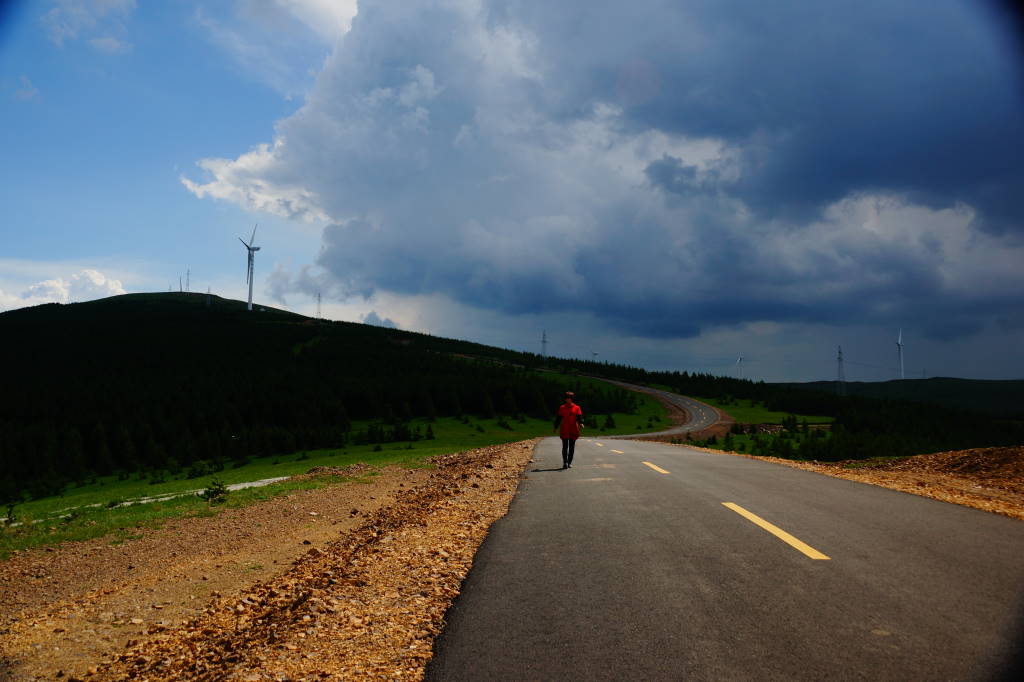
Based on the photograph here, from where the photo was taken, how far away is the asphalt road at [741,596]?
3926mm

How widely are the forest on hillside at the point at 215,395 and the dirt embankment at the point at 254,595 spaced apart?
31.7 m

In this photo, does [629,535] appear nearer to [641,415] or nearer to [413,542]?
[413,542]

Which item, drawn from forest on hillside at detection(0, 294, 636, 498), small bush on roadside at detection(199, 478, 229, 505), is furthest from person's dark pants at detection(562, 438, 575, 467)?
forest on hillside at detection(0, 294, 636, 498)

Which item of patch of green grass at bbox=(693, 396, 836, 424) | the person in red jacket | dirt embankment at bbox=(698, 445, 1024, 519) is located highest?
the person in red jacket

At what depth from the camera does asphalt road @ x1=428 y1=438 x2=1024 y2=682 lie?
3.93 meters

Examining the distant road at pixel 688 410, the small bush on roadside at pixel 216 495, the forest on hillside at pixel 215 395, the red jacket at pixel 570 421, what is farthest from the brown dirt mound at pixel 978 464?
the distant road at pixel 688 410

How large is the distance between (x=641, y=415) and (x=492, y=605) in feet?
271

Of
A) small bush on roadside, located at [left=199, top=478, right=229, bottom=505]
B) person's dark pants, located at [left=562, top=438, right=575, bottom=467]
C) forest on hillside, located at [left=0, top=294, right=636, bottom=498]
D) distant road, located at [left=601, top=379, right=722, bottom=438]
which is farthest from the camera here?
distant road, located at [left=601, top=379, right=722, bottom=438]

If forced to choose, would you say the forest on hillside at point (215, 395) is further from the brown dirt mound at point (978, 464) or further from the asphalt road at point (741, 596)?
the brown dirt mound at point (978, 464)

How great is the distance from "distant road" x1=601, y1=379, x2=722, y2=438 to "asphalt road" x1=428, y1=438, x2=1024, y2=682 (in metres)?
56.0

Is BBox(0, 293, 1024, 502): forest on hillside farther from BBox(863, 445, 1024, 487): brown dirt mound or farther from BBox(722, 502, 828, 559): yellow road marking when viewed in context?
BBox(722, 502, 828, 559): yellow road marking

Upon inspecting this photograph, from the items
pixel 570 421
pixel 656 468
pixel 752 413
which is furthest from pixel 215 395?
pixel 656 468

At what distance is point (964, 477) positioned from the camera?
14281 millimetres

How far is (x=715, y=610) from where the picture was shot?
4805mm
